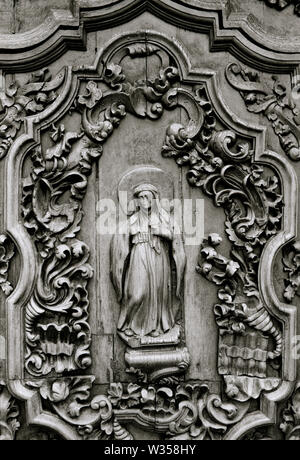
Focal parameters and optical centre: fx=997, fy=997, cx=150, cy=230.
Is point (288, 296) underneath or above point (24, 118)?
underneath

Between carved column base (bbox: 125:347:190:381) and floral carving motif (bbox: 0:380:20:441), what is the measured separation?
0.75 m

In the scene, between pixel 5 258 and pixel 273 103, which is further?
pixel 273 103

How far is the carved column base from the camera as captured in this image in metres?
6.20

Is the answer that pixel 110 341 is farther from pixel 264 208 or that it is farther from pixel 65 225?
pixel 264 208

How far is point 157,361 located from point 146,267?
0.59 meters

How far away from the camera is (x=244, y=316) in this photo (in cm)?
624

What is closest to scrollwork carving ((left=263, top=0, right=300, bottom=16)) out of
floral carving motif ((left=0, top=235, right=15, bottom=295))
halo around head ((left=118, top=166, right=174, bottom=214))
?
halo around head ((left=118, top=166, right=174, bottom=214))

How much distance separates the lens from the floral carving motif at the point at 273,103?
20.8 feet

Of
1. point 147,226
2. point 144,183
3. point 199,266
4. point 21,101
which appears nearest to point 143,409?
point 199,266

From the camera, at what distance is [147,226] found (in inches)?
245

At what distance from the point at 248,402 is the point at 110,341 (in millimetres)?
947

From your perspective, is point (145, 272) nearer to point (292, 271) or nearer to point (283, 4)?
point (292, 271)

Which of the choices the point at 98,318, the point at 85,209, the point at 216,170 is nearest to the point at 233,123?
the point at 216,170

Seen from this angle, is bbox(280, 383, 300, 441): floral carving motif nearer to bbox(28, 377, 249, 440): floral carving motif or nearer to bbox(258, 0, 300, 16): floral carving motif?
bbox(28, 377, 249, 440): floral carving motif
